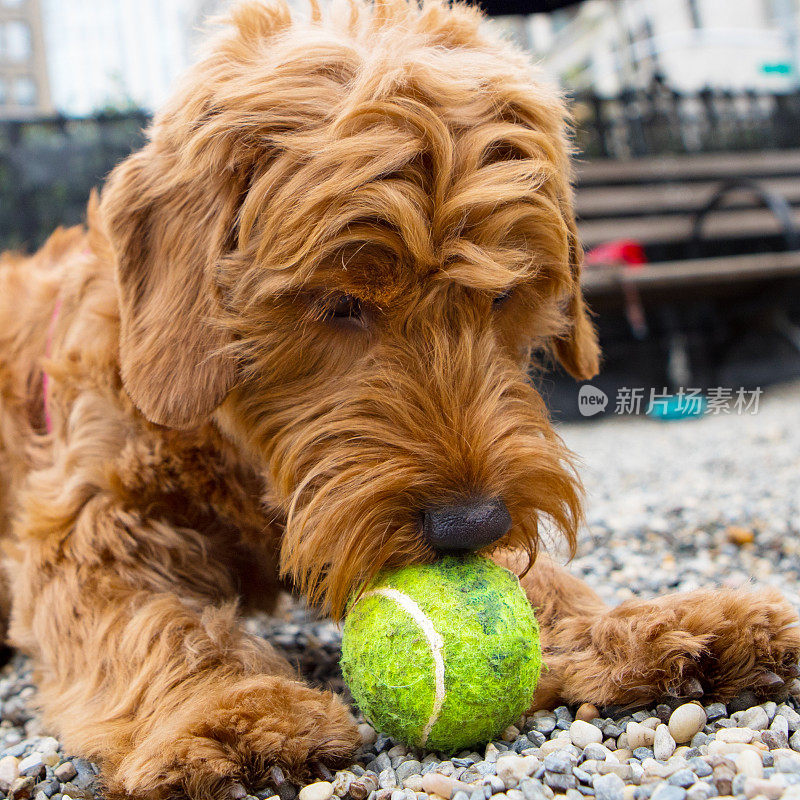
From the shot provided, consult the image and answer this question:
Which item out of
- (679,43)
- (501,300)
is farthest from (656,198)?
(501,300)

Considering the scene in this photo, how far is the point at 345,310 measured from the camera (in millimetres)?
1947

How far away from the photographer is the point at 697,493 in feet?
14.8

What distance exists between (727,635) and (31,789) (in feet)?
5.27

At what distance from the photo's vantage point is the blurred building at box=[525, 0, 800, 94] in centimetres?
1093

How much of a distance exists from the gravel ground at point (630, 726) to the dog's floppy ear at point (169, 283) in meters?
0.90

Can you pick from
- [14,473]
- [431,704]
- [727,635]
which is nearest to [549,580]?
[727,635]

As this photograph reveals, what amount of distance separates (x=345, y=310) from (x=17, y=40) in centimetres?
1611

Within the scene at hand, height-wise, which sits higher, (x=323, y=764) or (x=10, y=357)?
(x=10, y=357)

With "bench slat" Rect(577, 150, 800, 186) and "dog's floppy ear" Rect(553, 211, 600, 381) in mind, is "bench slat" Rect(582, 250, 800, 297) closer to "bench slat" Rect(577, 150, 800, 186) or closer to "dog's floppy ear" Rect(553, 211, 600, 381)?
"bench slat" Rect(577, 150, 800, 186)

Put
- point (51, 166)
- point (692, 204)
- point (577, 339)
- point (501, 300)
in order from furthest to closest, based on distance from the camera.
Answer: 1. point (692, 204)
2. point (51, 166)
3. point (577, 339)
4. point (501, 300)

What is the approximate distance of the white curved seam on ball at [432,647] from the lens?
1.68 metres

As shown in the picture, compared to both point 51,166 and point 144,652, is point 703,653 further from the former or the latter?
point 51,166

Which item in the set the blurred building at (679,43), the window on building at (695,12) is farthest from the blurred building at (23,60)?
the window on building at (695,12)

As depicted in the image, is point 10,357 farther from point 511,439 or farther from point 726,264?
point 726,264
